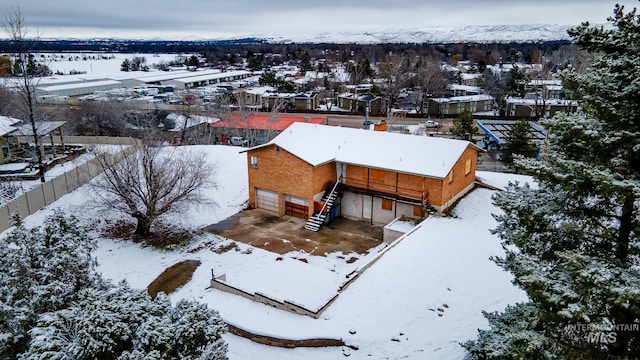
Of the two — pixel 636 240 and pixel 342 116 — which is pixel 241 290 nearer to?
pixel 636 240

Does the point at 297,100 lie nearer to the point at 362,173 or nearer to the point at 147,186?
the point at 362,173

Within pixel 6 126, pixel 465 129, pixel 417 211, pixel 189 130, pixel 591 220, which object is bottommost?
pixel 417 211

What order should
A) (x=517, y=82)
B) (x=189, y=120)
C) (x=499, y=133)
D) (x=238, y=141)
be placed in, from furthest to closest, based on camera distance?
(x=517, y=82) < (x=189, y=120) < (x=238, y=141) < (x=499, y=133)

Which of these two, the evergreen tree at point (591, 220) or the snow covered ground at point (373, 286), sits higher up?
the evergreen tree at point (591, 220)

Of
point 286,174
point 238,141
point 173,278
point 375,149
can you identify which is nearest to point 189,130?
point 238,141

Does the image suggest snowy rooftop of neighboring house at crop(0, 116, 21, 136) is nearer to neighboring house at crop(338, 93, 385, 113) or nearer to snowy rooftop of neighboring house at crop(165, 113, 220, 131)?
snowy rooftop of neighboring house at crop(165, 113, 220, 131)

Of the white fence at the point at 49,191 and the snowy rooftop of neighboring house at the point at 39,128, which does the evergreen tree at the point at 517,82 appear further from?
the snowy rooftop of neighboring house at the point at 39,128

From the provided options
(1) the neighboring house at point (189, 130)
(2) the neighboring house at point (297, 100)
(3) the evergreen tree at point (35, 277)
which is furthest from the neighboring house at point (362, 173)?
(2) the neighboring house at point (297, 100)

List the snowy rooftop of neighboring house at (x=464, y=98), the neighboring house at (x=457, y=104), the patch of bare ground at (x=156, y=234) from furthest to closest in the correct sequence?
the snowy rooftop of neighboring house at (x=464, y=98) < the neighboring house at (x=457, y=104) < the patch of bare ground at (x=156, y=234)

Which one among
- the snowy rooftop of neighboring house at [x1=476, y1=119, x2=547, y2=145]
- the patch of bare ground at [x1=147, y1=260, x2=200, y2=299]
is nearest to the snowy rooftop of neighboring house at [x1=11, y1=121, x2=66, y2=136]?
the patch of bare ground at [x1=147, y1=260, x2=200, y2=299]
